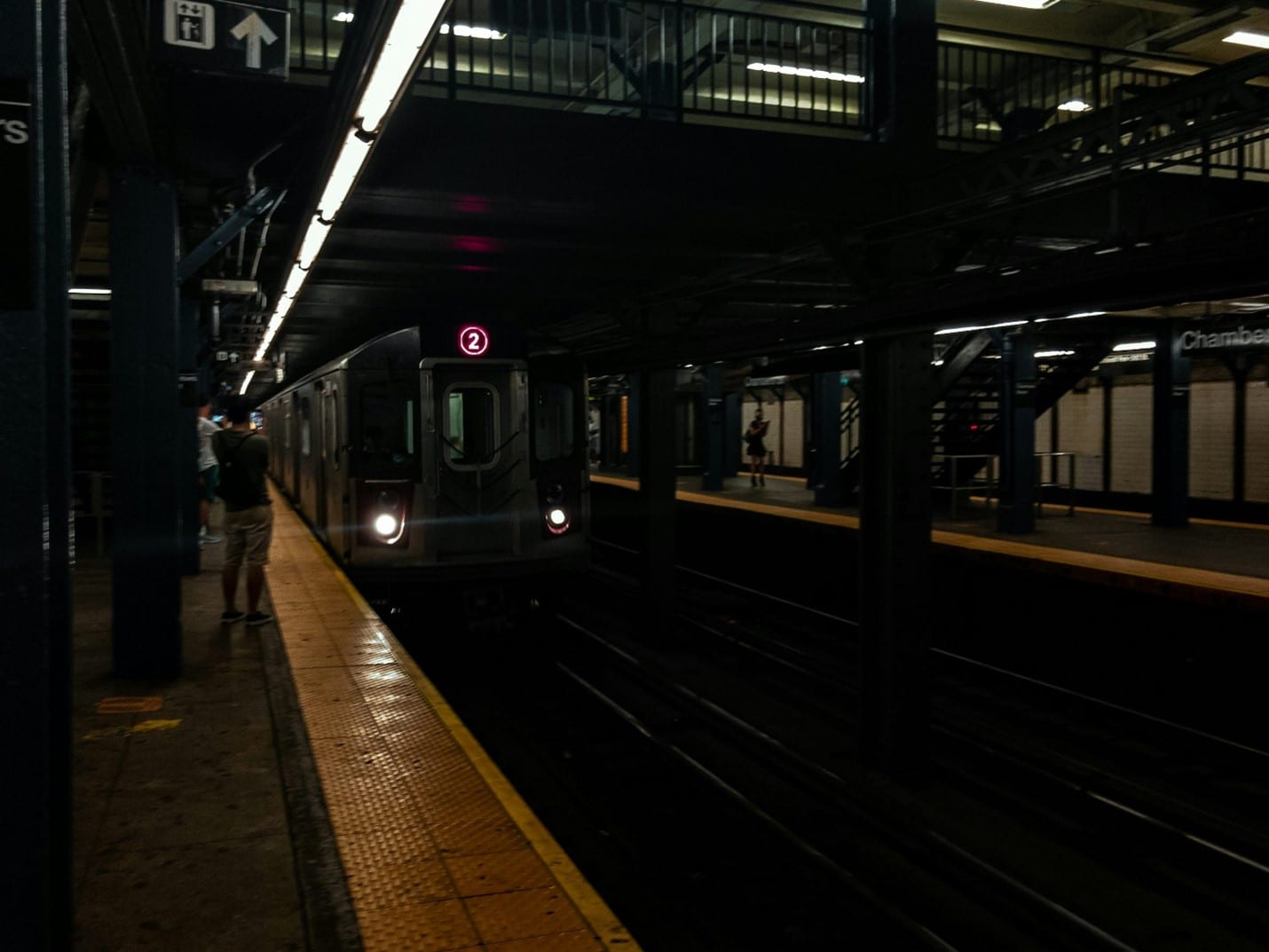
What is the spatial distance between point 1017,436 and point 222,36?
9.77m

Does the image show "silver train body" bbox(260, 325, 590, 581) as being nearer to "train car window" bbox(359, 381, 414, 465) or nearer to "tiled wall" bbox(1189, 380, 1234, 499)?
"train car window" bbox(359, 381, 414, 465)

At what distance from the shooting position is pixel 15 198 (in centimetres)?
201

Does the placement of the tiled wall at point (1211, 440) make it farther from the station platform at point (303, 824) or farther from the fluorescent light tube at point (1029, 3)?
the station platform at point (303, 824)

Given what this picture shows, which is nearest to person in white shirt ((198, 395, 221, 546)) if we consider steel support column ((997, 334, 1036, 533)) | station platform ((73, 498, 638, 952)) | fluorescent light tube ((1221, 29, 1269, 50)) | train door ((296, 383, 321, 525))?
train door ((296, 383, 321, 525))

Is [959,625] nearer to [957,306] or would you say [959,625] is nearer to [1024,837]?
[1024,837]

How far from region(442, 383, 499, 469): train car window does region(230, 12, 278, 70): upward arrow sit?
371cm

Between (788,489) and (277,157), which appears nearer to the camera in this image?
(277,157)

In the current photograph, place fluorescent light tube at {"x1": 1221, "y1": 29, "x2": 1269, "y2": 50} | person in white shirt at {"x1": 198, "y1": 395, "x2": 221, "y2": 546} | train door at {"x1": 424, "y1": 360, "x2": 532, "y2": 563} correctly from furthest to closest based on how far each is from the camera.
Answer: person in white shirt at {"x1": 198, "y1": 395, "x2": 221, "y2": 546}, fluorescent light tube at {"x1": 1221, "y1": 29, "x2": 1269, "y2": 50}, train door at {"x1": 424, "y1": 360, "x2": 532, "y2": 563}

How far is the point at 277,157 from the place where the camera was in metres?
6.11

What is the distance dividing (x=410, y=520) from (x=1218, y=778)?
6065mm

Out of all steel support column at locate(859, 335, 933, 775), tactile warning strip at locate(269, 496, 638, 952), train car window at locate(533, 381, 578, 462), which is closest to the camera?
tactile warning strip at locate(269, 496, 638, 952)

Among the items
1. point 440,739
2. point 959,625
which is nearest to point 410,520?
point 440,739

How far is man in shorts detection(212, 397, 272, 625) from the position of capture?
7.10m

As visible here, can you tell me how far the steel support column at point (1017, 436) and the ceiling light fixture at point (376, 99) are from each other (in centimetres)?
766
